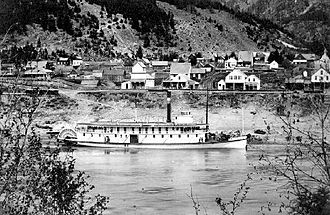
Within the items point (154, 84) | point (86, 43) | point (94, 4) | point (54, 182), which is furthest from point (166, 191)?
point (94, 4)

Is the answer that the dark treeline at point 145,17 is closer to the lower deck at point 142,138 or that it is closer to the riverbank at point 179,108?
the riverbank at point 179,108

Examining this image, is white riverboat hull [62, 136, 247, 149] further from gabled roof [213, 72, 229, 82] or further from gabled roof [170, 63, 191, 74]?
gabled roof [170, 63, 191, 74]

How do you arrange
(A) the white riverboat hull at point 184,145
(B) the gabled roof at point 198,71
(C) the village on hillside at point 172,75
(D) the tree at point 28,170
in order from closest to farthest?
(D) the tree at point 28,170 → (A) the white riverboat hull at point 184,145 → (C) the village on hillside at point 172,75 → (B) the gabled roof at point 198,71

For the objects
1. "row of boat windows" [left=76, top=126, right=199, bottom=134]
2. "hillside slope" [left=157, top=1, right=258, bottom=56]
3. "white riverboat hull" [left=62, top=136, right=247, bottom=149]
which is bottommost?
"white riverboat hull" [left=62, top=136, right=247, bottom=149]

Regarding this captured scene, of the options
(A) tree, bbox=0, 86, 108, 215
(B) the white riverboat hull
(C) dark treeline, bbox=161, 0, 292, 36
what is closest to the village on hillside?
(B) the white riverboat hull

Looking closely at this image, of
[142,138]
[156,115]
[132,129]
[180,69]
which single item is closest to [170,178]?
[142,138]

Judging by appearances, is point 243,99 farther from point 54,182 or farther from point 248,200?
point 54,182

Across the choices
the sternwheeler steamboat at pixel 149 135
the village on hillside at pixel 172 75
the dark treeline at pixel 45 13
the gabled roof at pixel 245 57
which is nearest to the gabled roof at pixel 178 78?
the village on hillside at pixel 172 75

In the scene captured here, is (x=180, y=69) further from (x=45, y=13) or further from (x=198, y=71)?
(x=45, y=13)
